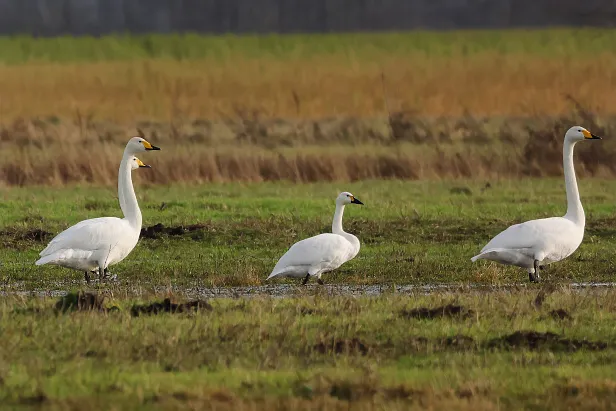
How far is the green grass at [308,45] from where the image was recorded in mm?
36844

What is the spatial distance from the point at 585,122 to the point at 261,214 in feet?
37.7

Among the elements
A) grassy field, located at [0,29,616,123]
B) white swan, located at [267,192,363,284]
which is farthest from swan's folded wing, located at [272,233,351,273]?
grassy field, located at [0,29,616,123]

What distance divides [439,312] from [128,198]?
4.87 m

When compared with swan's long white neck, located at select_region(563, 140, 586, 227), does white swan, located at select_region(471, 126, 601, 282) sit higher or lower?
lower

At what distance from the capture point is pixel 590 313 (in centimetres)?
1018

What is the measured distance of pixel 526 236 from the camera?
12.9 meters

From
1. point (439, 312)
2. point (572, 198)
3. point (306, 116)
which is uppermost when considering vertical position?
point (306, 116)

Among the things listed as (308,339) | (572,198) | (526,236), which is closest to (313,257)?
(526,236)

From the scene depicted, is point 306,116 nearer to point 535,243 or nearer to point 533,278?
point 533,278

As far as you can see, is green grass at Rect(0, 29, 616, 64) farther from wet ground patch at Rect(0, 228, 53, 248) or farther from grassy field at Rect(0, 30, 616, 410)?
wet ground patch at Rect(0, 228, 53, 248)

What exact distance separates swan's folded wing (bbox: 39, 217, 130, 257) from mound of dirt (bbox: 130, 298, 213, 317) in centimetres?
284

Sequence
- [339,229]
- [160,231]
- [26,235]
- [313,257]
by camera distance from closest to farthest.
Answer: [313,257], [339,229], [26,235], [160,231]

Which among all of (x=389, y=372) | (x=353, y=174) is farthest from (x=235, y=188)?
(x=389, y=372)

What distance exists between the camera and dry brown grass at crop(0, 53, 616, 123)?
3291 centimetres
